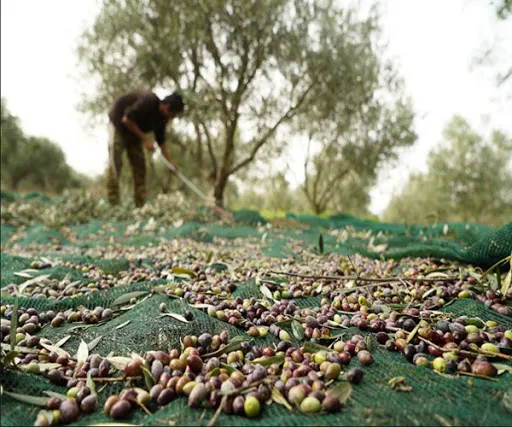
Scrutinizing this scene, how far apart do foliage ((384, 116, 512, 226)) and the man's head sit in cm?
2489

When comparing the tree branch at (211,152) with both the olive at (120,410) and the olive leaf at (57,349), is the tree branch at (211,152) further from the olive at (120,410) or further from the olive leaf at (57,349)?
the olive at (120,410)

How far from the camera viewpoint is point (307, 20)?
11734mm

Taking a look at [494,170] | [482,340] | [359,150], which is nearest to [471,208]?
[494,170]

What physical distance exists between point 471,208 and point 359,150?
15.8 m

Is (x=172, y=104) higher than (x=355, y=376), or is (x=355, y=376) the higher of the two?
(x=172, y=104)

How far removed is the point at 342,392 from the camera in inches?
43.2

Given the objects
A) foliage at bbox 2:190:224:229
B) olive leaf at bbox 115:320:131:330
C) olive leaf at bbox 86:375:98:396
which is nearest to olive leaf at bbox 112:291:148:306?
olive leaf at bbox 115:320:131:330

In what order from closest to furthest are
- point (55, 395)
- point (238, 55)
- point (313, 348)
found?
point (55, 395) < point (313, 348) < point (238, 55)

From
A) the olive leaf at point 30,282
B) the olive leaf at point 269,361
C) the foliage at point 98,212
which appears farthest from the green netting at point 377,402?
the foliage at point 98,212

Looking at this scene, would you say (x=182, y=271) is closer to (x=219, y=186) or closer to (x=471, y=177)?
(x=219, y=186)

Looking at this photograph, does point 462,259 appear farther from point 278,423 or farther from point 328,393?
point 278,423

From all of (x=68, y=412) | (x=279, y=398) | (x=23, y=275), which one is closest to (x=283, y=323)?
(x=279, y=398)

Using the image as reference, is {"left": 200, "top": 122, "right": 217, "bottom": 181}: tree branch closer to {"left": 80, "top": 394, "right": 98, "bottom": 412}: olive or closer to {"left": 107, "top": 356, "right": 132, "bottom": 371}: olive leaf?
{"left": 107, "top": 356, "right": 132, "bottom": 371}: olive leaf

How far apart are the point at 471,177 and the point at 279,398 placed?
108 feet
